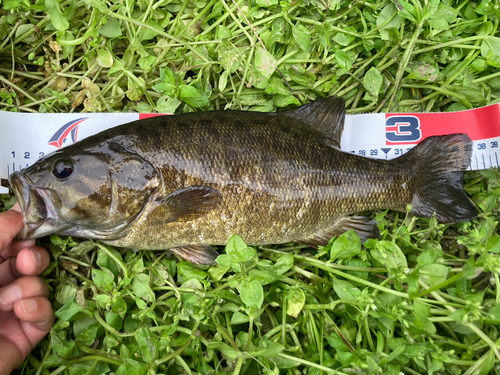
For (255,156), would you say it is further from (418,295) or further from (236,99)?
(418,295)

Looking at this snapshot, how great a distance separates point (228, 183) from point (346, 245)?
77cm

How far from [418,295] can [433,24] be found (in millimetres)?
1754

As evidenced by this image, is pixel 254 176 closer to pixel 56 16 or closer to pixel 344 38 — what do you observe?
pixel 344 38

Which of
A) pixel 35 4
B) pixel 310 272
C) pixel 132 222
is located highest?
pixel 35 4

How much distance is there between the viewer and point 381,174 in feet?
7.40

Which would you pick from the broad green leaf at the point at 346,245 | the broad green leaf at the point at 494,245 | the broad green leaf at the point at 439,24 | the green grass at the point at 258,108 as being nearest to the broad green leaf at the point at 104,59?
the green grass at the point at 258,108

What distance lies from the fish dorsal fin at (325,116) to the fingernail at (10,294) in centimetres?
202

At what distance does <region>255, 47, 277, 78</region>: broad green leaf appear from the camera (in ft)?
7.70

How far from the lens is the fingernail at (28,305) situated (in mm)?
2003

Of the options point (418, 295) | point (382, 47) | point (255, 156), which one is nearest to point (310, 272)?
point (418, 295)

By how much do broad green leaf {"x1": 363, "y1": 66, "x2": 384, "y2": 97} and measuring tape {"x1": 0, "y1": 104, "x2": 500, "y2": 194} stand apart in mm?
165

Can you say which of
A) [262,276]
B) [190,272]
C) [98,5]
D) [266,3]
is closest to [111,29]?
[98,5]

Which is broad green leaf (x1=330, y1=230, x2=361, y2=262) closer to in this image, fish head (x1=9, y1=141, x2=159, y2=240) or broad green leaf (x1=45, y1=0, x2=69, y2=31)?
fish head (x1=9, y1=141, x2=159, y2=240)

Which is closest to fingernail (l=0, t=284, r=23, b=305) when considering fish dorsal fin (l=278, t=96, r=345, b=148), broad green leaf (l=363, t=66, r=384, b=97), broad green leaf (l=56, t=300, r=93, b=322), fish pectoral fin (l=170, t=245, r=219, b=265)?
broad green leaf (l=56, t=300, r=93, b=322)
